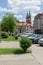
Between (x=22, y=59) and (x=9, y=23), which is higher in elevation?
(x=22, y=59)

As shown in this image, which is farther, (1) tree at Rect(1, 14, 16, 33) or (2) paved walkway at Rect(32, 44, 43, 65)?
(1) tree at Rect(1, 14, 16, 33)

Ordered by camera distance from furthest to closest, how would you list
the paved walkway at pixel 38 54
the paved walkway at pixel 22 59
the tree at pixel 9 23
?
the tree at pixel 9 23
the paved walkway at pixel 38 54
the paved walkway at pixel 22 59

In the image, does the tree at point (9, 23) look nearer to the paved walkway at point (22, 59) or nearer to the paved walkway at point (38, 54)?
the paved walkway at point (38, 54)

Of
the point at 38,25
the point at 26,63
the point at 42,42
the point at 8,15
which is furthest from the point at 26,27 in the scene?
the point at 26,63

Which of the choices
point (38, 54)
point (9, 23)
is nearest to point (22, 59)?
point (38, 54)

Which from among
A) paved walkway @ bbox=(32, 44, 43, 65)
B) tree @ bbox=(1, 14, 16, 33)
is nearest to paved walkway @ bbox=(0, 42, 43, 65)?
paved walkway @ bbox=(32, 44, 43, 65)

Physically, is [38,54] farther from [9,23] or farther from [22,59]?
[9,23]

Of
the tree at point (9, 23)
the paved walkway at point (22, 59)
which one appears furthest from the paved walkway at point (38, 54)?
the tree at point (9, 23)

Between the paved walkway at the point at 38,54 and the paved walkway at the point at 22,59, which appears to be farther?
the paved walkway at the point at 38,54

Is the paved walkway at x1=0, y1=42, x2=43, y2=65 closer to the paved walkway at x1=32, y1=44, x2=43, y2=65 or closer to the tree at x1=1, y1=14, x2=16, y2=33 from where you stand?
the paved walkway at x1=32, y1=44, x2=43, y2=65

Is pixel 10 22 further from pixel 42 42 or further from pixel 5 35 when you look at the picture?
pixel 42 42

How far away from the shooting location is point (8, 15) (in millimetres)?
A: 88062

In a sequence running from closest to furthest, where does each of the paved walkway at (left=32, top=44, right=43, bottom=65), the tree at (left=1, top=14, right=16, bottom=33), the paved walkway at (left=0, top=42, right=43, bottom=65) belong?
the paved walkway at (left=0, top=42, right=43, bottom=65), the paved walkway at (left=32, top=44, right=43, bottom=65), the tree at (left=1, top=14, right=16, bottom=33)

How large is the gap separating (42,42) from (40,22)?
77972 millimetres
